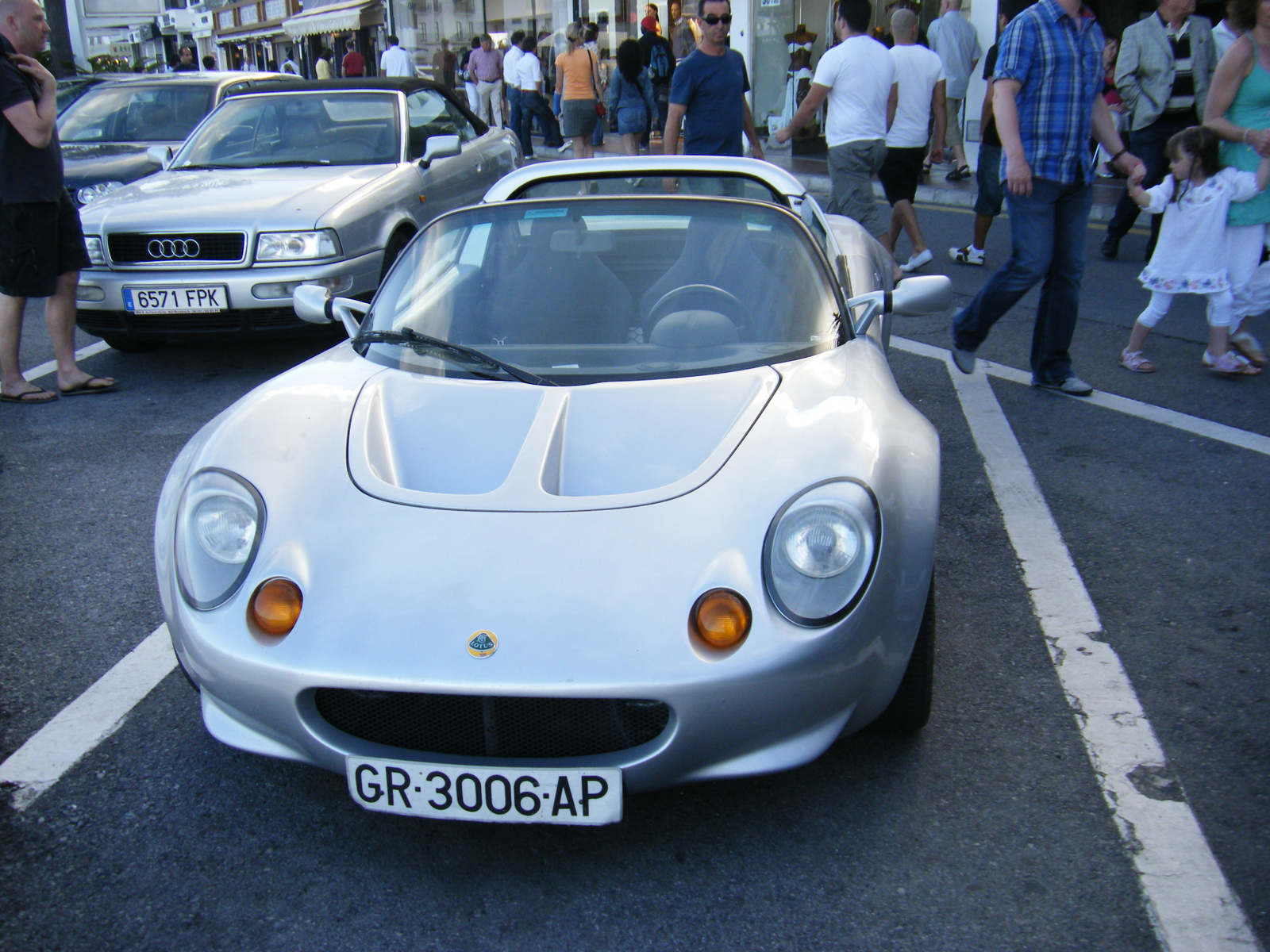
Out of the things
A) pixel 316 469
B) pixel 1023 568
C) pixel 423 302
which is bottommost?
pixel 1023 568

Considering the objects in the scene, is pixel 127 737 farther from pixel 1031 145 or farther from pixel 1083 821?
pixel 1031 145

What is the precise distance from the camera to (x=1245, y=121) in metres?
5.03

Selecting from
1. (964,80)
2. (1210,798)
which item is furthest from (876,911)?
(964,80)

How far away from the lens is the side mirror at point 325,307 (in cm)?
324

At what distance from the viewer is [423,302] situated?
2959mm

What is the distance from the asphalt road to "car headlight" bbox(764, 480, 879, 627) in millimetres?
503

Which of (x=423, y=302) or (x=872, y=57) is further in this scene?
(x=872, y=57)

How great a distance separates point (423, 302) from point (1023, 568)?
195 centimetres

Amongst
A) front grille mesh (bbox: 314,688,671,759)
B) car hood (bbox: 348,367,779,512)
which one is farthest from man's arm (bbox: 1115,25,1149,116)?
front grille mesh (bbox: 314,688,671,759)

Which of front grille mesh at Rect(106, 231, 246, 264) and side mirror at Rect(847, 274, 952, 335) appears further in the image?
front grille mesh at Rect(106, 231, 246, 264)

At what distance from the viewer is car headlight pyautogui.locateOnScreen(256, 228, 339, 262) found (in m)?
5.44

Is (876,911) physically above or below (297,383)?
below

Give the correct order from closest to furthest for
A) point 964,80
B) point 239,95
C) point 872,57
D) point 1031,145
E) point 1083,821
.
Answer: point 1083,821 → point 1031,145 → point 872,57 → point 239,95 → point 964,80

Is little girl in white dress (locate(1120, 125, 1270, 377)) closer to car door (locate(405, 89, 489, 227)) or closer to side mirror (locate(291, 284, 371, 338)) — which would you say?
side mirror (locate(291, 284, 371, 338))
